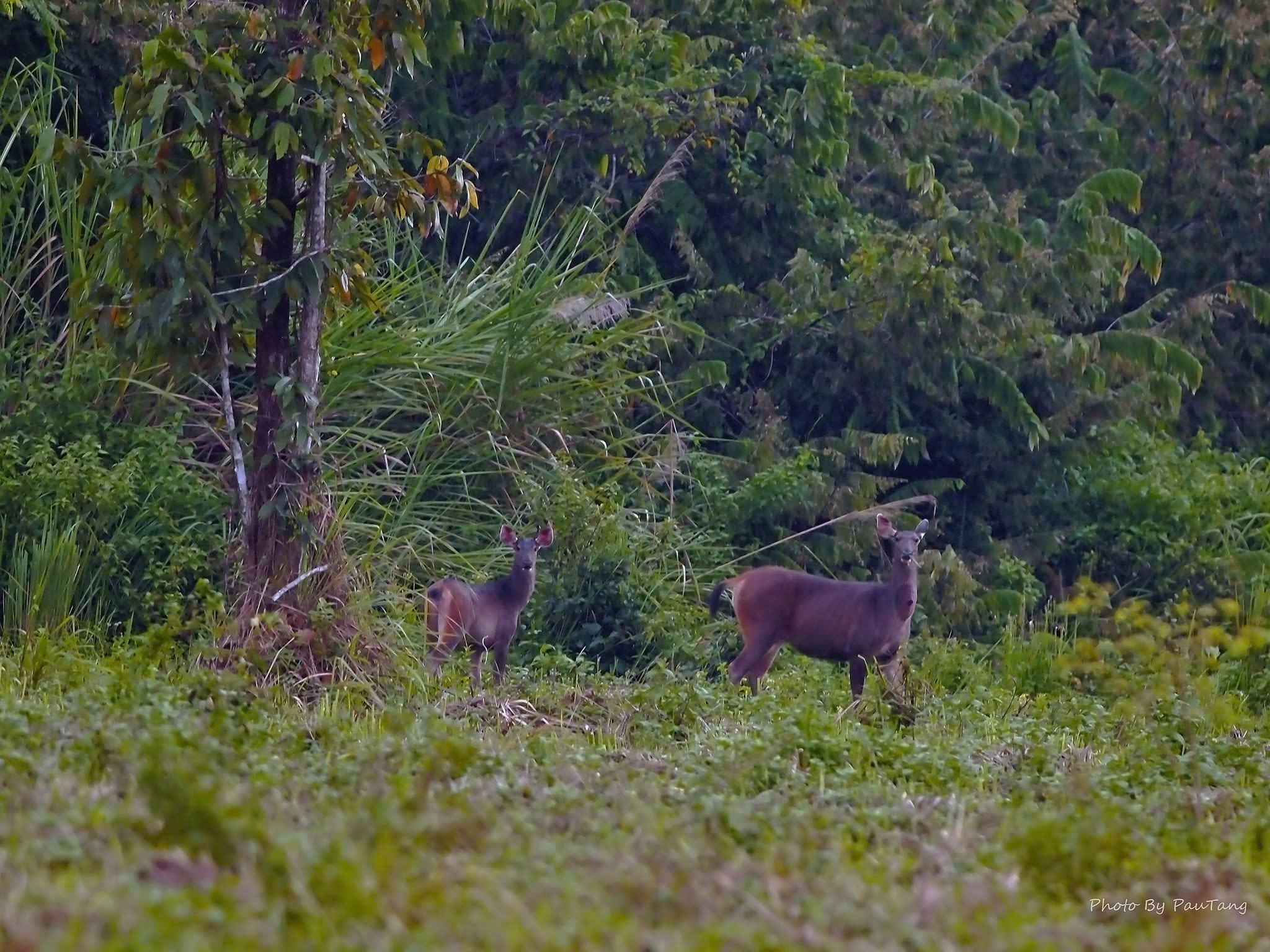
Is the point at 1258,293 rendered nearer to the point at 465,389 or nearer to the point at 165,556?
the point at 465,389

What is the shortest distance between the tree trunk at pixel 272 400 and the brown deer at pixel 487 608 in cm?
101

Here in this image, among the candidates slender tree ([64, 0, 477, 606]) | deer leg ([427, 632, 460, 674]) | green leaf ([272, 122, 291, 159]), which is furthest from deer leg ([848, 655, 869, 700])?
green leaf ([272, 122, 291, 159])

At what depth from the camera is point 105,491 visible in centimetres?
952

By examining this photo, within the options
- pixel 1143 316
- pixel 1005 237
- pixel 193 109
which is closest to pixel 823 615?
pixel 1005 237

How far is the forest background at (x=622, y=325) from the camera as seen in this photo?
851 centimetres

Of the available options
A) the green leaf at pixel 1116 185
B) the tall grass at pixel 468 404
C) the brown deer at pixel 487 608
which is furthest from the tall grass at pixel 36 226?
the green leaf at pixel 1116 185

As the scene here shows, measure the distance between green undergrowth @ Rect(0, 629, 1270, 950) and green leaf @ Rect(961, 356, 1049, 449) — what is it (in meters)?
5.48

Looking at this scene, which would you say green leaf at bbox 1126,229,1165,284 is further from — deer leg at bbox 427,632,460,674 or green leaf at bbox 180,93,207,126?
green leaf at bbox 180,93,207,126

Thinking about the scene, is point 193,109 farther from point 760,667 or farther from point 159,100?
point 760,667

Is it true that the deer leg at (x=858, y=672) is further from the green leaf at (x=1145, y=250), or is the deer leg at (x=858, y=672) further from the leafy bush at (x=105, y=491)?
the green leaf at (x=1145, y=250)

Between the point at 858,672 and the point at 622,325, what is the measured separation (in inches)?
124

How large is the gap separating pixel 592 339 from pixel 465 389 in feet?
3.64

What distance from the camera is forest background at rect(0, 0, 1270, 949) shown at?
335 inches

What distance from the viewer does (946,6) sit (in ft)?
49.4
